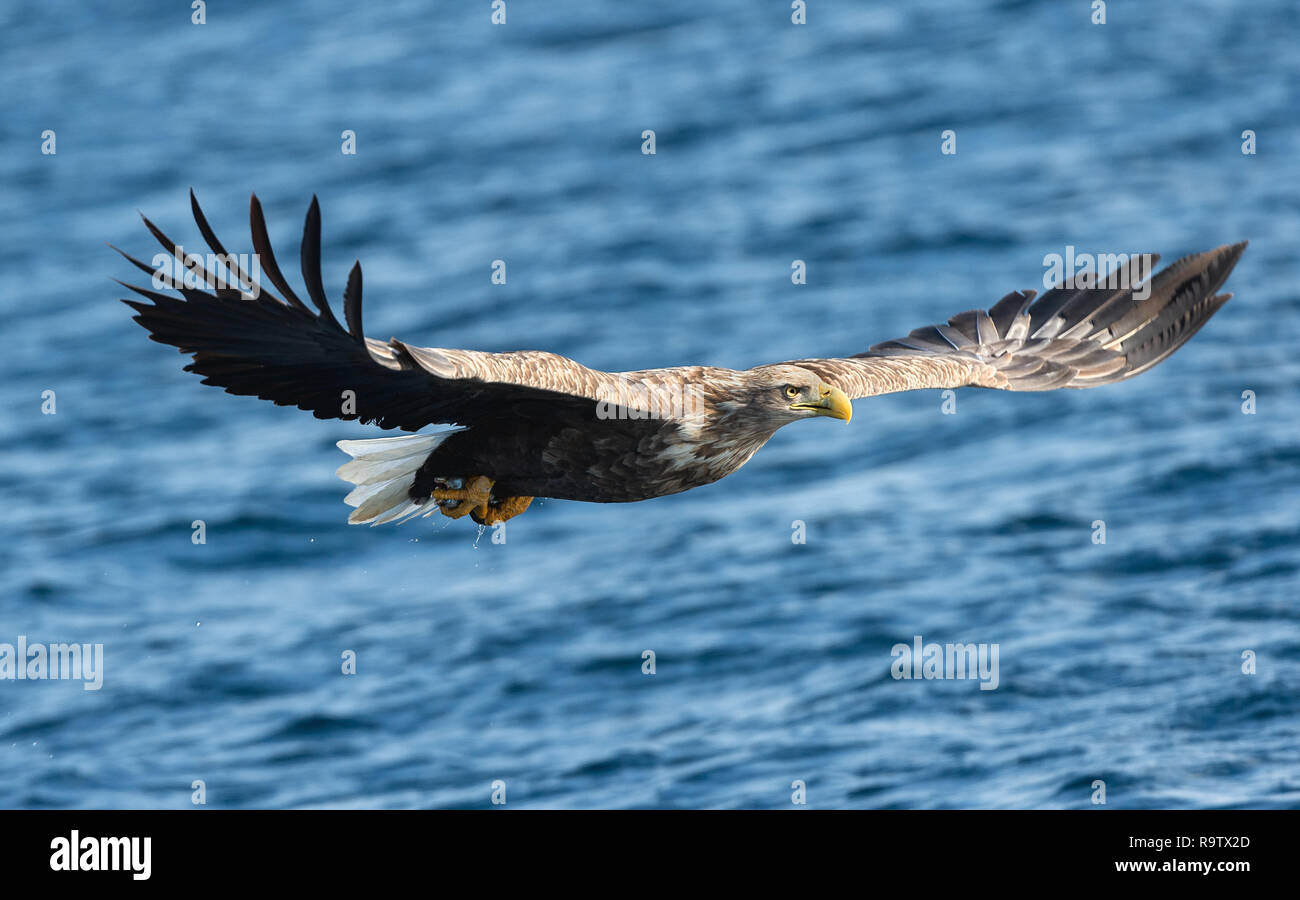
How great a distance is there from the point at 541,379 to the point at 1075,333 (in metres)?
5.20

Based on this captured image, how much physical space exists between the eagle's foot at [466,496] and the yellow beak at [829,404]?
1.79m

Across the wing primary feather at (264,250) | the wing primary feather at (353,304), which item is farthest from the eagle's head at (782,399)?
the wing primary feather at (264,250)

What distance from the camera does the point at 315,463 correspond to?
2675cm

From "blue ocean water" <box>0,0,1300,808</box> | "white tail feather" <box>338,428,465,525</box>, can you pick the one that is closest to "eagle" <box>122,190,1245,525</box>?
"white tail feather" <box>338,428,465,525</box>

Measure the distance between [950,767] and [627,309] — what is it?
13.1 meters

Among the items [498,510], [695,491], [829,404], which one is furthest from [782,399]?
[695,491]

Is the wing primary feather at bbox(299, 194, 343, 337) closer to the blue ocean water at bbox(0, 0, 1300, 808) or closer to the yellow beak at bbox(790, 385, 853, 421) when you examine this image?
the yellow beak at bbox(790, 385, 853, 421)

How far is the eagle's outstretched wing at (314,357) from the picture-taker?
7938 mm

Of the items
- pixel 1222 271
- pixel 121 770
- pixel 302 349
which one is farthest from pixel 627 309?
pixel 302 349

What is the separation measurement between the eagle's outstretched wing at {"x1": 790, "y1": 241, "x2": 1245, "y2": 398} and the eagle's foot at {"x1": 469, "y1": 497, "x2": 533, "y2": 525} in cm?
250

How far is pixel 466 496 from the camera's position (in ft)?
32.9

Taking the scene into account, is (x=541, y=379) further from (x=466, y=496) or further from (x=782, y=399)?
(x=466, y=496)

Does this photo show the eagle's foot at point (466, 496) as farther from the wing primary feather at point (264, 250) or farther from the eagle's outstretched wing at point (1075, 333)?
the eagle's outstretched wing at point (1075, 333)
